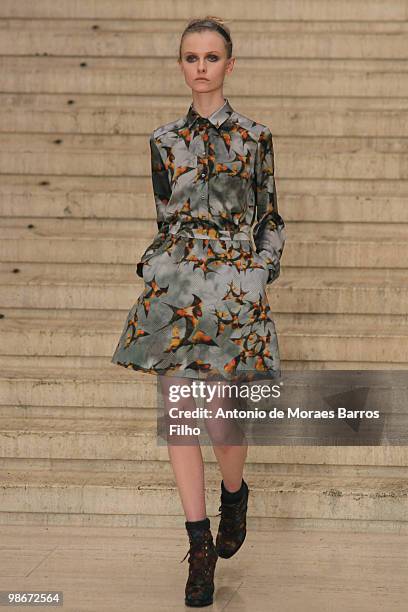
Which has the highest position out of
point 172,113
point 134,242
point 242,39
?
point 242,39

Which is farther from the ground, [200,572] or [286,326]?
[286,326]

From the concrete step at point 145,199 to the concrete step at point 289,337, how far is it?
0.64 metres

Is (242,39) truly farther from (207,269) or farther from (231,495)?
(231,495)

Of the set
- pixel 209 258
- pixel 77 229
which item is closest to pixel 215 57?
pixel 209 258

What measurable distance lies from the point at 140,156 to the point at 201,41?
2.34 metres

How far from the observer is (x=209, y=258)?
3596 millimetres

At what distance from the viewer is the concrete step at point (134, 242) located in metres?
5.45

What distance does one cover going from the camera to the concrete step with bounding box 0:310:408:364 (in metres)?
5.00

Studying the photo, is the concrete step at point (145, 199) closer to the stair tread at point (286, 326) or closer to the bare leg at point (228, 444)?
the stair tread at point (286, 326)

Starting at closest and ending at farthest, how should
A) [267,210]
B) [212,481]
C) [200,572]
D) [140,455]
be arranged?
[200,572] < [267,210] < [212,481] < [140,455]

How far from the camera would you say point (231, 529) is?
3832 mm

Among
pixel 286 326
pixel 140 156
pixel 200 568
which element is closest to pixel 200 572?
pixel 200 568

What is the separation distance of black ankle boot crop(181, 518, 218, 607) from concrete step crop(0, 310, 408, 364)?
1.55 metres

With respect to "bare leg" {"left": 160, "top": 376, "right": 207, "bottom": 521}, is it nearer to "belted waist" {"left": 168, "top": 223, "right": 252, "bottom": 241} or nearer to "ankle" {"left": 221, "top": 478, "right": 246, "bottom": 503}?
"ankle" {"left": 221, "top": 478, "right": 246, "bottom": 503}
